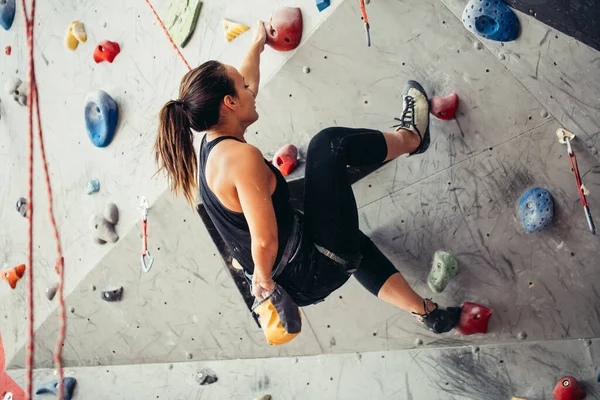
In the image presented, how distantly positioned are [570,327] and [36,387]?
2449 millimetres

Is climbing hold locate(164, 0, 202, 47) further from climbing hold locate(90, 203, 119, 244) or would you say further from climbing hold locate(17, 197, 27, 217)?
climbing hold locate(17, 197, 27, 217)

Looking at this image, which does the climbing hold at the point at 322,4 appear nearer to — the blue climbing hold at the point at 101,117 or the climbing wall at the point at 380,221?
the climbing wall at the point at 380,221

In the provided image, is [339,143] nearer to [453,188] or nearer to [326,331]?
[453,188]

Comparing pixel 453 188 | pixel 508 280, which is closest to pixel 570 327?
pixel 508 280

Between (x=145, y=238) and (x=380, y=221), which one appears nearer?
(x=380, y=221)

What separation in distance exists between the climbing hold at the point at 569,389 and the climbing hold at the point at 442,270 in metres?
0.46

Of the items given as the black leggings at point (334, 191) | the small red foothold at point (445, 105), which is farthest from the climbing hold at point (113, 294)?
the small red foothold at point (445, 105)

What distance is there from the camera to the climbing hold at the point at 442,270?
250 centimetres

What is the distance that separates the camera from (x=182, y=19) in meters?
3.10

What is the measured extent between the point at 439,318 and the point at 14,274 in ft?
7.38

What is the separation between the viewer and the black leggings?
219 centimetres

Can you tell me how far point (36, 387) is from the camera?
363cm

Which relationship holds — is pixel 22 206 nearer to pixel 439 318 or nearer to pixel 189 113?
pixel 189 113

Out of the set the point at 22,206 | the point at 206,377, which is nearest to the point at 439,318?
the point at 206,377
